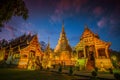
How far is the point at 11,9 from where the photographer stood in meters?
11.9

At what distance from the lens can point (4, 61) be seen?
125 feet

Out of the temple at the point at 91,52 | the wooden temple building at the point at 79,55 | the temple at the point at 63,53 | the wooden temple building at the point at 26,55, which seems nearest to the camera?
the temple at the point at 91,52

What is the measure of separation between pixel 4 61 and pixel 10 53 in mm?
3119

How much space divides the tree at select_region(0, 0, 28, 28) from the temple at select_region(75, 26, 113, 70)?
69.2ft

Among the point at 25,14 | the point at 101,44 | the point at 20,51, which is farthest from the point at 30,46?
the point at 25,14

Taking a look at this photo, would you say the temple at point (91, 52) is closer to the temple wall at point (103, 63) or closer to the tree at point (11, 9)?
the temple wall at point (103, 63)

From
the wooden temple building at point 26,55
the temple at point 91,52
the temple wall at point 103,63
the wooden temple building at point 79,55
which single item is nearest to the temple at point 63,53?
the wooden temple building at point 79,55

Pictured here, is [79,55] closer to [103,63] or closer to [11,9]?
[103,63]

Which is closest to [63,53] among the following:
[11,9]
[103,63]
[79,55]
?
[79,55]

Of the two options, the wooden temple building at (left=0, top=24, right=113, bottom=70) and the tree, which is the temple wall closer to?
the wooden temple building at (left=0, top=24, right=113, bottom=70)

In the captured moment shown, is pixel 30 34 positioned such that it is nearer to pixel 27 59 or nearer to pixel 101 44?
pixel 27 59

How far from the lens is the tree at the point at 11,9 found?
1134 cm

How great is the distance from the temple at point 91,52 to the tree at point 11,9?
21.1m

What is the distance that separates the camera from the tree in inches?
447
